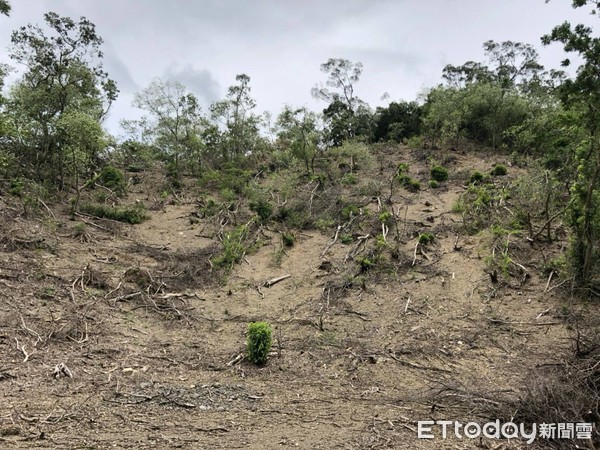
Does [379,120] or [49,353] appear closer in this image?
[49,353]

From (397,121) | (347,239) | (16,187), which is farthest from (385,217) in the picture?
(397,121)

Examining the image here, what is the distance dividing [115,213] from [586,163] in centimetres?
1411

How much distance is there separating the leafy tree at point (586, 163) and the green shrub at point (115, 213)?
13.5 m

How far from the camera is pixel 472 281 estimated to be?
10680 mm

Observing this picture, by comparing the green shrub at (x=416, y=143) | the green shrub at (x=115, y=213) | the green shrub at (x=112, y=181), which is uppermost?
the green shrub at (x=416, y=143)

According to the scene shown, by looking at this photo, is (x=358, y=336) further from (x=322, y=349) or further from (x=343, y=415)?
→ (x=343, y=415)

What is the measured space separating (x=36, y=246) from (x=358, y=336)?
8.45 meters

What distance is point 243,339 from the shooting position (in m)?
8.92

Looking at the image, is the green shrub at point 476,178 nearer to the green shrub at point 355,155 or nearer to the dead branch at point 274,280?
the green shrub at point 355,155

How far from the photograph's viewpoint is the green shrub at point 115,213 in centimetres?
1564

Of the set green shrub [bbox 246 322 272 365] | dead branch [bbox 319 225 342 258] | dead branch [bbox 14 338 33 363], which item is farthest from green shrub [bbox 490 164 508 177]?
dead branch [bbox 14 338 33 363]

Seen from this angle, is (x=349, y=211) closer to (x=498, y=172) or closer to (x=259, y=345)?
(x=498, y=172)

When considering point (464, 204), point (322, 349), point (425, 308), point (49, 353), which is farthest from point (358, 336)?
point (464, 204)

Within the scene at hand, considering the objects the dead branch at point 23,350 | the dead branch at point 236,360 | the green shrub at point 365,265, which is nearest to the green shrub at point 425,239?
the green shrub at point 365,265
